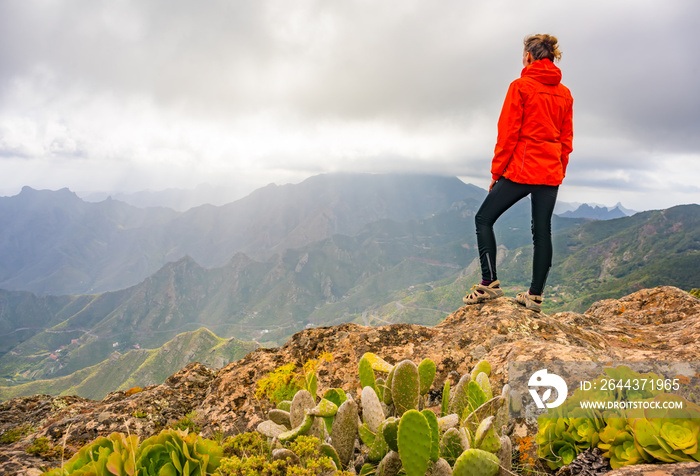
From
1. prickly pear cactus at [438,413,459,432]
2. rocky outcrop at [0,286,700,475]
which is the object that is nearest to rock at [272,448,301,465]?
prickly pear cactus at [438,413,459,432]

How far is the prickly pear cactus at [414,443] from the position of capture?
7.76 feet

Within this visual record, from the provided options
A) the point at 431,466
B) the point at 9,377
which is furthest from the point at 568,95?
the point at 9,377

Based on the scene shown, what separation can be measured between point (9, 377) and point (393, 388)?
291 m

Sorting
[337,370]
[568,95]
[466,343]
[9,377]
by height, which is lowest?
[9,377]

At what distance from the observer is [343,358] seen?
5285 millimetres

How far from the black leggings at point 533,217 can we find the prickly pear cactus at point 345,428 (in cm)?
475

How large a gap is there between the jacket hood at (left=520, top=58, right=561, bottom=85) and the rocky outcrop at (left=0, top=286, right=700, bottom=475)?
4.15 meters

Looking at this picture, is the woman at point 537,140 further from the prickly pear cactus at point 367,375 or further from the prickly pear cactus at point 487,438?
the prickly pear cactus at point 487,438

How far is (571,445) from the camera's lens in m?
2.56

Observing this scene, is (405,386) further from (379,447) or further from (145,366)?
(145,366)

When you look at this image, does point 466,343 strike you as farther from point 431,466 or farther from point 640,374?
point 431,466

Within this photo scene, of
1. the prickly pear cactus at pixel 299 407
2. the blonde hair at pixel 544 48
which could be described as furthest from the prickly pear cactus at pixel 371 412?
the blonde hair at pixel 544 48

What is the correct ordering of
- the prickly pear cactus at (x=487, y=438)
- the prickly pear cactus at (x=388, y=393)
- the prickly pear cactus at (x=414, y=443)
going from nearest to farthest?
1. the prickly pear cactus at (x=414, y=443)
2. the prickly pear cactus at (x=487, y=438)
3. the prickly pear cactus at (x=388, y=393)

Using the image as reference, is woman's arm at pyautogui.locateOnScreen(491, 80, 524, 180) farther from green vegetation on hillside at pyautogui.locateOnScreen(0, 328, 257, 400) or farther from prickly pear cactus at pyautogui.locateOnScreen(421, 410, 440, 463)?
green vegetation on hillside at pyautogui.locateOnScreen(0, 328, 257, 400)
